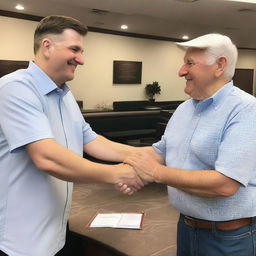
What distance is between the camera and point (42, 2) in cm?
618

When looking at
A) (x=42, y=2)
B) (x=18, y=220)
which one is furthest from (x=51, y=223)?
(x=42, y=2)

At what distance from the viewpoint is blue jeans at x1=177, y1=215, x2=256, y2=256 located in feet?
4.84

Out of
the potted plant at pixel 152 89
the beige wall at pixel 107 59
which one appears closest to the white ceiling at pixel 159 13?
the beige wall at pixel 107 59

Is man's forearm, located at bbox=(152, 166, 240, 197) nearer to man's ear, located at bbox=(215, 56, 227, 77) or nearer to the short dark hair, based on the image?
man's ear, located at bbox=(215, 56, 227, 77)

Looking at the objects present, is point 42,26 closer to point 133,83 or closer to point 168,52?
point 133,83

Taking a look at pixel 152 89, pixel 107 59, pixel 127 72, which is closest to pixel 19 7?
pixel 107 59

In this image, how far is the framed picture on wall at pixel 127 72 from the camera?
995 cm

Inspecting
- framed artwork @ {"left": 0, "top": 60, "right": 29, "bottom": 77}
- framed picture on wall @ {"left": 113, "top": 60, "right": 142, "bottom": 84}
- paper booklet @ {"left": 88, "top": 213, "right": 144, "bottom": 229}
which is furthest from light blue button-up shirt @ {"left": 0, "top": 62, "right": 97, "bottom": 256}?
framed picture on wall @ {"left": 113, "top": 60, "right": 142, "bottom": 84}

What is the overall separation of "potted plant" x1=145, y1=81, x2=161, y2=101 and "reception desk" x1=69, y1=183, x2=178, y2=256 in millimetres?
7124

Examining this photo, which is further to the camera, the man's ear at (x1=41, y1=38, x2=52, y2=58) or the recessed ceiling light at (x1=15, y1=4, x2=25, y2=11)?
the recessed ceiling light at (x1=15, y1=4, x2=25, y2=11)

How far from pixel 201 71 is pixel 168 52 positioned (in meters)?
10.0

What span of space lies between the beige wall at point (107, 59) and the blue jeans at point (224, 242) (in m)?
6.97

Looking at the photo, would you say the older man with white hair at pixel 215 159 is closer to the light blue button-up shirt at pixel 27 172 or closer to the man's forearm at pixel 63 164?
the man's forearm at pixel 63 164

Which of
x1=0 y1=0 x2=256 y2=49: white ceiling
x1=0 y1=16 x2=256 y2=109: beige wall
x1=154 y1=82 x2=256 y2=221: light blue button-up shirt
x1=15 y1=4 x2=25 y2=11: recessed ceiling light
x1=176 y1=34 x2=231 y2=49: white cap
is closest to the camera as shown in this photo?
x1=154 y1=82 x2=256 y2=221: light blue button-up shirt
